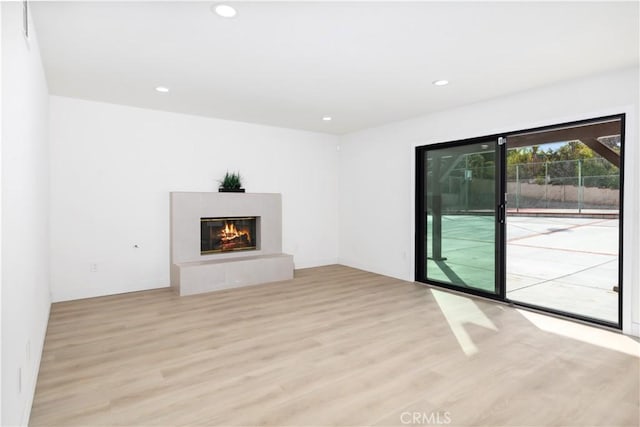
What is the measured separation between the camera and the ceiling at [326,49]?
2.36 meters

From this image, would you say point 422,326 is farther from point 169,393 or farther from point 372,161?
point 372,161

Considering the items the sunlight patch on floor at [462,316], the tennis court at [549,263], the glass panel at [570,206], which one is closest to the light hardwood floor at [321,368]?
the sunlight patch on floor at [462,316]

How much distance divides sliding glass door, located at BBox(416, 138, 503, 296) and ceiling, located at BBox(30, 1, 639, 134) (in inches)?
32.3

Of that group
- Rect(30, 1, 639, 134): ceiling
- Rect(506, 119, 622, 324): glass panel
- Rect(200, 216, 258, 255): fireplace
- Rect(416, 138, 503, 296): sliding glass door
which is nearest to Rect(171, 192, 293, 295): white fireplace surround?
Rect(200, 216, 258, 255): fireplace

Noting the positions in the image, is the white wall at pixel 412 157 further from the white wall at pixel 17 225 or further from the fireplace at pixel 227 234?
the white wall at pixel 17 225

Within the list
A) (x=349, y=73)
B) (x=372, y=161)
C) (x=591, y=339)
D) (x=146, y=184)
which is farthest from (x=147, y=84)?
(x=591, y=339)

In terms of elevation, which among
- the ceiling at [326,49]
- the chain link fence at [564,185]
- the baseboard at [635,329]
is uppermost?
the ceiling at [326,49]

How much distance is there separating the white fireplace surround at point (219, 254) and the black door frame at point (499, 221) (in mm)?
1989

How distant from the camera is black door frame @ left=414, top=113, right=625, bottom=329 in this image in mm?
3381

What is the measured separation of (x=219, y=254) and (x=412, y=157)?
126 inches

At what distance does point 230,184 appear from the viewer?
543cm

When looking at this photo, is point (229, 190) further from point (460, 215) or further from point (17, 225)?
point (17, 225)

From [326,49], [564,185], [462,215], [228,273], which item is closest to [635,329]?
[564,185]

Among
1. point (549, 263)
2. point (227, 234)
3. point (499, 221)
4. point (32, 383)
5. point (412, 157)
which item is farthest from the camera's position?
point (549, 263)
